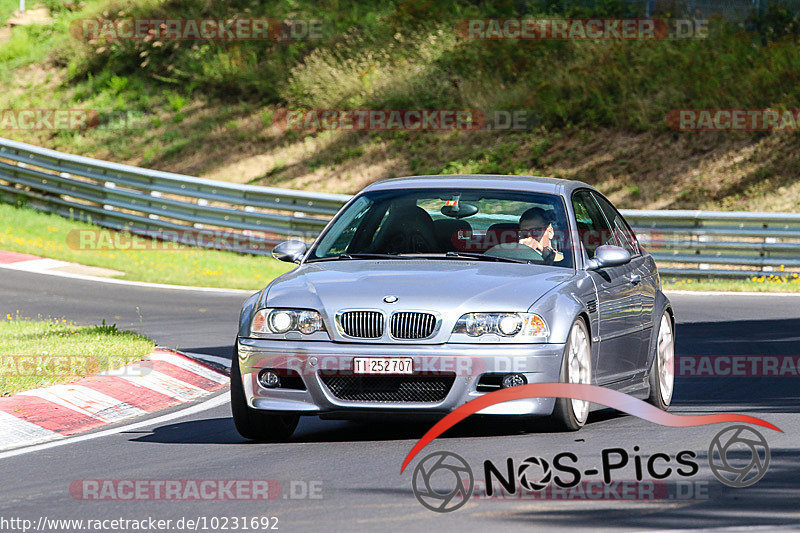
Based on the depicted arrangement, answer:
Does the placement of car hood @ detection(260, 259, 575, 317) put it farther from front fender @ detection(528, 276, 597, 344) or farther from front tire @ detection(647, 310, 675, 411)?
front tire @ detection(647, 310, 675, 411)

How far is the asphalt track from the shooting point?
6.04 m

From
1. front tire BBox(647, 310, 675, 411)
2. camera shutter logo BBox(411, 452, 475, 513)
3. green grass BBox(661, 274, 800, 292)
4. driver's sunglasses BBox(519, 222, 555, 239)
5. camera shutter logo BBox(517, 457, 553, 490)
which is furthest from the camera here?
green grass BBox(661, 274, 800, 292)

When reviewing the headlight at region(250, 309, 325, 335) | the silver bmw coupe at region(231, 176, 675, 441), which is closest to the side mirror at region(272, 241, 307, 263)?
the silver bmw coupe at region(231, 176, 675, 441)

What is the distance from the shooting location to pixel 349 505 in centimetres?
637

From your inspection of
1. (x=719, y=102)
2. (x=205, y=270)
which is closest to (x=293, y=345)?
(x=205, y=270)

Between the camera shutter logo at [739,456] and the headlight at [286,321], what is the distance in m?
2.29

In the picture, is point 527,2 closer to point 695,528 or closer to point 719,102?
point 719,102

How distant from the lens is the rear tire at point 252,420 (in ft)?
26.8

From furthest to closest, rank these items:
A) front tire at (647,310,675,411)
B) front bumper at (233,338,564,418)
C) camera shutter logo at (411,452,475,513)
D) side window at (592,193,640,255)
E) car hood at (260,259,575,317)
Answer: side window at (592,193,640,255) < front tire at (647,310,675,411) < car hood at (260,259,575,317) < front bumper at (233,338,564,418) < camera shutter logo at (411,452,475,513)

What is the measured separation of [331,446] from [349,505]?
172 centimetres

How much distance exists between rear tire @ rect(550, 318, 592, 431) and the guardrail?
1222cm

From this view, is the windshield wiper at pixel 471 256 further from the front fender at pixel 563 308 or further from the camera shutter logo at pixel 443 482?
the camera shutter logo at pixel 443 482

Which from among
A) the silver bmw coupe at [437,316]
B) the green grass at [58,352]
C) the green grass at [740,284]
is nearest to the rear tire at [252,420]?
the silver bmw coupe at [437,316]

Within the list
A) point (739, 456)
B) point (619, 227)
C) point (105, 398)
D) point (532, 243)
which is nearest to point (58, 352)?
point (105, 398)
